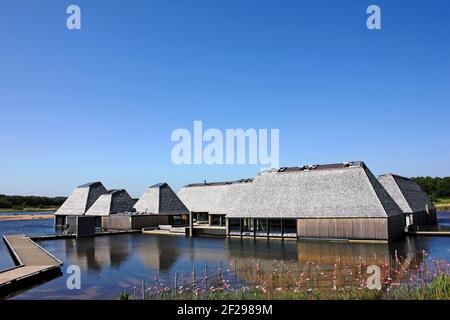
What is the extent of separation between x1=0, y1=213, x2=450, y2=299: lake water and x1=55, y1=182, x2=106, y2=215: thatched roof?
60.8 ft

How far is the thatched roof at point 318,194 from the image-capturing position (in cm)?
3488

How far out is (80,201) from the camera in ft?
193

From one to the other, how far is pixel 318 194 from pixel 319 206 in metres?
1.56

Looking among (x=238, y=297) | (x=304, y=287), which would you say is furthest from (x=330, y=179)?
(x=238, y=297)

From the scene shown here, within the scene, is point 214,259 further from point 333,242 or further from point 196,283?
point 333,242

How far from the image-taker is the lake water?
18.9 m

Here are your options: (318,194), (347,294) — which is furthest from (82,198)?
(347,294)

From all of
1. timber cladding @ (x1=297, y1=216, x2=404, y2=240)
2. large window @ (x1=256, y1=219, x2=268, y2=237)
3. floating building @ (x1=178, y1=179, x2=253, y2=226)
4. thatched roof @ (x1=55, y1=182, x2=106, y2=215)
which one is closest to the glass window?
large window @ (x1=256, y1=219, x2=268, y2=237)

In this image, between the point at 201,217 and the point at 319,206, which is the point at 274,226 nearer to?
the point at 319,206

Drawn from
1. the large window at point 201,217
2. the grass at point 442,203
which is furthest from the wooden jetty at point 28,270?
the grass at point 442,203

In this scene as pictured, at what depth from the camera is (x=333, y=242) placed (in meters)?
34.4

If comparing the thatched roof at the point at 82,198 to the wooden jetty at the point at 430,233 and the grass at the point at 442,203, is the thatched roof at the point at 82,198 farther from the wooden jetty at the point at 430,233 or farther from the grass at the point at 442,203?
the grass at the point at 442,203

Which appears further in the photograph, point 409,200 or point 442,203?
point 442,203

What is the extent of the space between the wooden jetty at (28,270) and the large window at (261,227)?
20.4m
